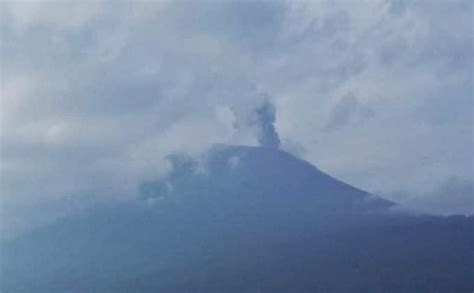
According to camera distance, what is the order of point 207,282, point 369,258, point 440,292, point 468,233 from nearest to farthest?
point 440,292
point 207,282
point 369,258
point 468,233

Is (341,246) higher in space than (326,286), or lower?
higher

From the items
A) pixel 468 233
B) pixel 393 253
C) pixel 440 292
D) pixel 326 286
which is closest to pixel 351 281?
pixel 326 286

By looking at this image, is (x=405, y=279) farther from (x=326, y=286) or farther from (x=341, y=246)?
(x=341, y=246)

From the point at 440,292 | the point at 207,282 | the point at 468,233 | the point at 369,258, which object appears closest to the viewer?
the point at 440,292

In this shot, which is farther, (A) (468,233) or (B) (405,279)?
(A) (468,233)

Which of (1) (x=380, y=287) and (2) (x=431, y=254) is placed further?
(2) (x=431, y=254)

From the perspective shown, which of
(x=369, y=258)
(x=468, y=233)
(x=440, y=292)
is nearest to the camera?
(x=440, y=292)

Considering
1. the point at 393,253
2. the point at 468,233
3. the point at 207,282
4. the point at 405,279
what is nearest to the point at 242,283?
the point at 207,282

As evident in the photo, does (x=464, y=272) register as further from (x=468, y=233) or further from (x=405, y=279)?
(x=468, y=233)

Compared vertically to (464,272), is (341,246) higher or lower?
higher
